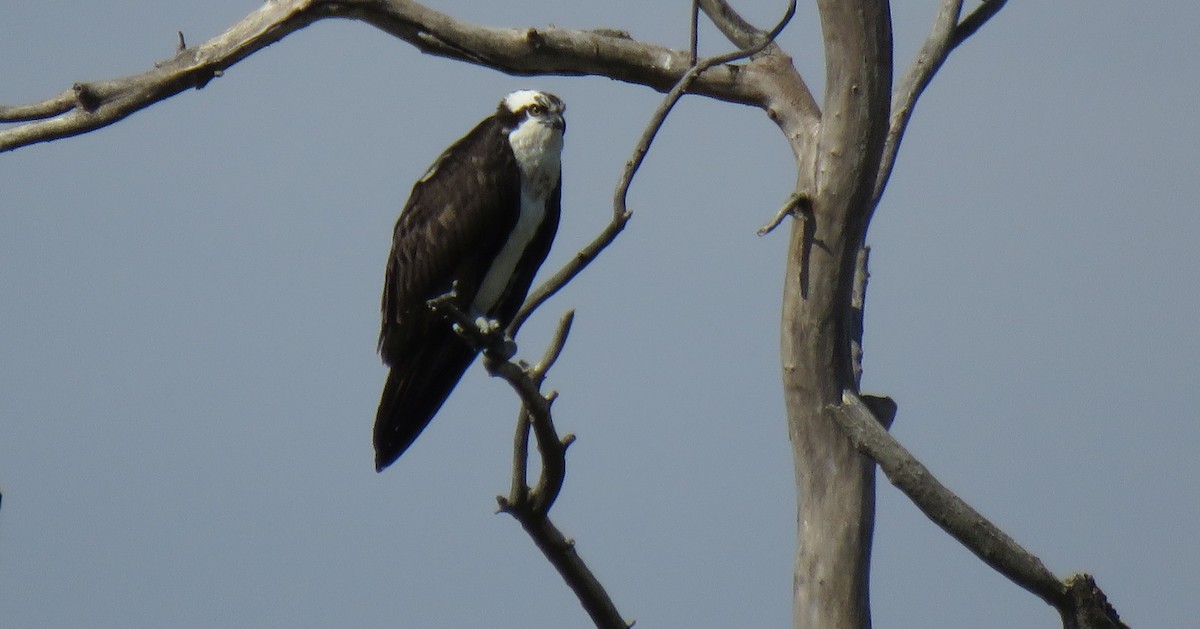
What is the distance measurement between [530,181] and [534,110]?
300mm

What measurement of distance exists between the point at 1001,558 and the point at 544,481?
4.40ft

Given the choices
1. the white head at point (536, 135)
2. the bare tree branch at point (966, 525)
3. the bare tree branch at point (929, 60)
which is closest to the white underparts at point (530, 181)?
the white head at point (536, 135)

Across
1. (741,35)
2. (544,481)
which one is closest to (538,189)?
(741,35)

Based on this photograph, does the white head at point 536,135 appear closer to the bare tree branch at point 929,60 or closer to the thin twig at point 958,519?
the bare tree branch at point 929,60

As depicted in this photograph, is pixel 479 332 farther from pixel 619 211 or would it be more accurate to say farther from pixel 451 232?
pixel 451 232

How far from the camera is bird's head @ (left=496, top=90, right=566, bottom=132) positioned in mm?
5930

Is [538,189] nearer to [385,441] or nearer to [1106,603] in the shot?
[385,441]

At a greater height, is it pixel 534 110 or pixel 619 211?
pixel 534 110

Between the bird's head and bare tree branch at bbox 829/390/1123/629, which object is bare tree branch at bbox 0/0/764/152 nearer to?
the bird's head

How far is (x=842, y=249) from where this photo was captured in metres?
5.27

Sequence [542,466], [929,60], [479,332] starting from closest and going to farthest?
1. [542,466]
2. [479,332]
3. [929,60]

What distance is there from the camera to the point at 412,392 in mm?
5832

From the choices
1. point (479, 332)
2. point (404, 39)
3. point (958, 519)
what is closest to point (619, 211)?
point (479, 332)

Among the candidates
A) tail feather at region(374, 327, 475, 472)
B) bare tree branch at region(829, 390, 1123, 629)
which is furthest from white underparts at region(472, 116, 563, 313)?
bare tree branch at region(829, 390, 1123, 629)
